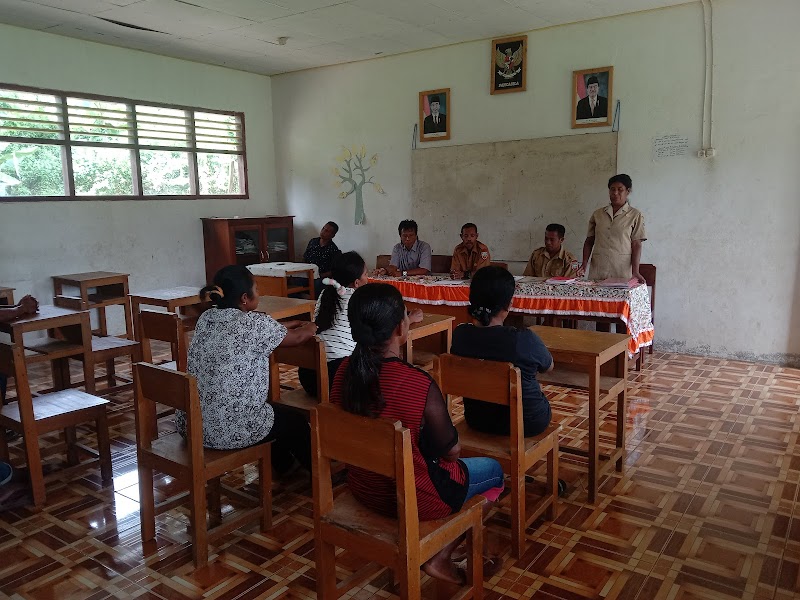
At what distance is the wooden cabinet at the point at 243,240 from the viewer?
7.06 meters

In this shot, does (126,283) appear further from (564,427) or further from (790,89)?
(790,89)

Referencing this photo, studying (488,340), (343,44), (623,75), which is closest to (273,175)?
(343,44)

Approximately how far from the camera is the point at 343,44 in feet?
20.9

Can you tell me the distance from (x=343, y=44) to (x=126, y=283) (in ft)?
10.6

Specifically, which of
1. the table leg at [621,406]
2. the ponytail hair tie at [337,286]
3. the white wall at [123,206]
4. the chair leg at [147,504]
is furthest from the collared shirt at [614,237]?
the white wall at [123,206]

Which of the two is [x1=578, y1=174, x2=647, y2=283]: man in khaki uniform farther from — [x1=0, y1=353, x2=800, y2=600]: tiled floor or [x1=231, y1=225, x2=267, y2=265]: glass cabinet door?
[x1=231, y1=225, x2=267, y2=265]: glass cabinet door

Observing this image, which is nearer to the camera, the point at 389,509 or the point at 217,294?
the point at 389,509

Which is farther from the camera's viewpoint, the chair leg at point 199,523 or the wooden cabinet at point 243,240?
the wooden cabinet at point 243,240

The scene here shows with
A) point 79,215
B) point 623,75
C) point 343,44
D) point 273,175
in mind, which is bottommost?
point 79,215

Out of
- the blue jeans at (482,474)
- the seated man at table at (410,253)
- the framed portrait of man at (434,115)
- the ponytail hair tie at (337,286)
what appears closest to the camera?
the blue jeans at (482,474)

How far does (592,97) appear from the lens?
18.4ft

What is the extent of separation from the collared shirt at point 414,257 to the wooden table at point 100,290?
2564 millimetres

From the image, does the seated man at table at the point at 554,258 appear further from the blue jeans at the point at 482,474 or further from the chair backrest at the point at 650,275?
the blue jeans at the point at 482,474

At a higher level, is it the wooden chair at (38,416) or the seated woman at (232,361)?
the seated woman at (232,361)
